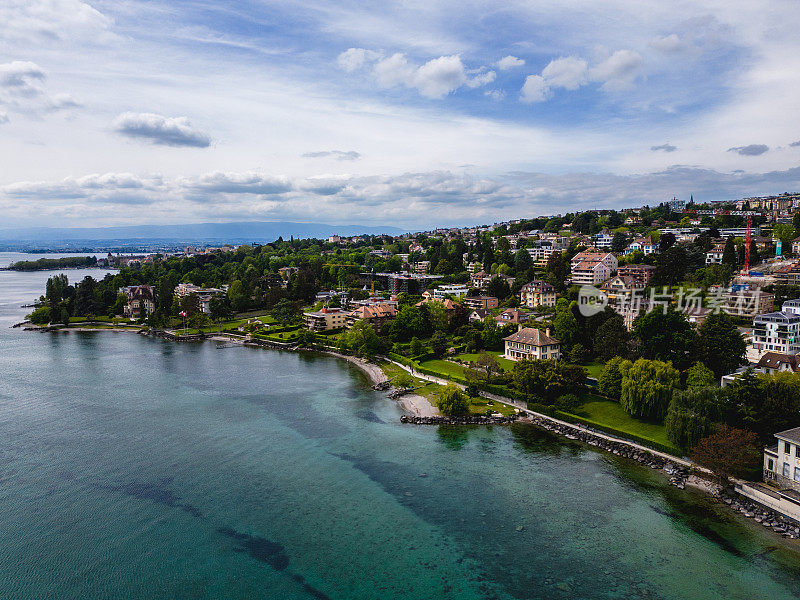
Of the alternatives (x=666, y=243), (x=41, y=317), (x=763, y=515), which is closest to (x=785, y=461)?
(x=763, y=515)

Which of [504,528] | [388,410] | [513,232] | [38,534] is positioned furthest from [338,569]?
[513,232]

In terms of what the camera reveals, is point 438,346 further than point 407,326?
No

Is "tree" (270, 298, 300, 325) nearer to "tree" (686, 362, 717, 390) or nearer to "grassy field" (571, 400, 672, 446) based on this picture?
"grassy field" (571, 400, 672, 446)

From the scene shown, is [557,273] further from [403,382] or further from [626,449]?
[626,449]

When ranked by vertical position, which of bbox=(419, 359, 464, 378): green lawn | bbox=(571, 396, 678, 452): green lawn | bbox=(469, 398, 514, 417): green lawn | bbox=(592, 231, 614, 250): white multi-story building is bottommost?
bbox=(469, 398, 514, 417): green lawn

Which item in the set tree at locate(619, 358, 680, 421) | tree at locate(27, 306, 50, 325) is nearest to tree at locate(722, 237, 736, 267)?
tree at locate(619, 358, 680, 421)

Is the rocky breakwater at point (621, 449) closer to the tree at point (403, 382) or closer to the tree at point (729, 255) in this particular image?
the tree at point (403, 382)
